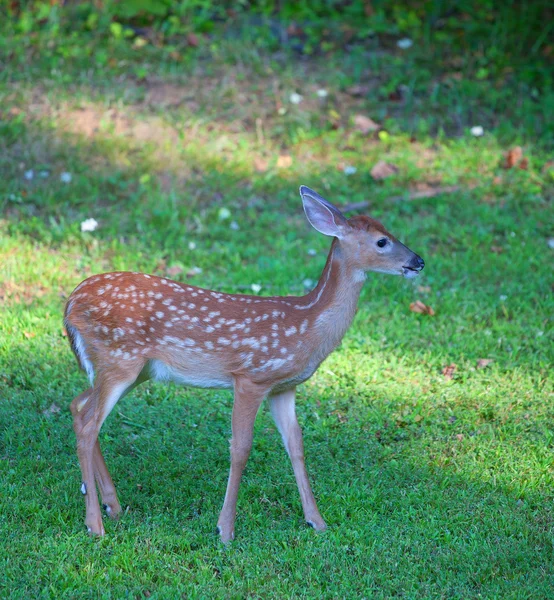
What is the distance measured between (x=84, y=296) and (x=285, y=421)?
119 centimetres

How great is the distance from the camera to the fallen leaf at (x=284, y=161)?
881 centimetres

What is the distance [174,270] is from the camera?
721 centimetres

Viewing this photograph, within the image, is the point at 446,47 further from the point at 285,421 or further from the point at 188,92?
the point at 285,421

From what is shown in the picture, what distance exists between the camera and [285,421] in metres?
4.84

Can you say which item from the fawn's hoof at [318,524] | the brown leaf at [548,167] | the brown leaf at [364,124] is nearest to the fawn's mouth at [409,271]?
the fawn's hoof at [318,524]

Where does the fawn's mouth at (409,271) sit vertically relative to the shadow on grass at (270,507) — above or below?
above

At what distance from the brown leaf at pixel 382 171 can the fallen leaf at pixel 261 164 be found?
99cm

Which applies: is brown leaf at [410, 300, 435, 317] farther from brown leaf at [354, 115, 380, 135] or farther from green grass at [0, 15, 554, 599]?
brown leaf at [354, 115, 380, 135]

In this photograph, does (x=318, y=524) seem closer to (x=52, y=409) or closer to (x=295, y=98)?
(x=52, y=409)

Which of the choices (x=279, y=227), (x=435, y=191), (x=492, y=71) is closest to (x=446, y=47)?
(x=492, y=71)

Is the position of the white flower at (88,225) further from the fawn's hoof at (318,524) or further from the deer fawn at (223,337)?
the fawn's hoof at (318,524)

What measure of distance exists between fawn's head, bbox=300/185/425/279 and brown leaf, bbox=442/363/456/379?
146cm

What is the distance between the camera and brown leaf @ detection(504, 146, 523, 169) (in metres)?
8.76

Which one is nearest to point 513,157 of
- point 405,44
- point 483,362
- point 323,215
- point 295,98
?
point 405,44
